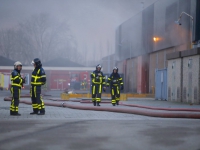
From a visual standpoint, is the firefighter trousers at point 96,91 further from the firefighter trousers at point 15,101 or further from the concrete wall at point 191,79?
the concrete wall at point 191,79

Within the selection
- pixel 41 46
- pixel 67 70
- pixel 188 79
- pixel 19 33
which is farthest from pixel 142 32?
pixel 41 46

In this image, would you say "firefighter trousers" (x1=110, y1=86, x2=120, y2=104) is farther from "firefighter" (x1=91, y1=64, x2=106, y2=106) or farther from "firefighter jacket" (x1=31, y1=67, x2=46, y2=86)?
"firefighter jacket" (x1=31, y1=67, x2=46, y2=86)

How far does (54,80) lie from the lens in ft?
158

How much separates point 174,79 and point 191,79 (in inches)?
81.4

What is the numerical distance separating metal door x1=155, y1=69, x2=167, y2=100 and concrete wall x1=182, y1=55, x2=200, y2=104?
3.05 meters

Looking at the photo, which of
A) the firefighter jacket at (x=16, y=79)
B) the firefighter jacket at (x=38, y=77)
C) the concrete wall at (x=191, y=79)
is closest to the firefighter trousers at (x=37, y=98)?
the firefighter jacket at (x=38, y=77)

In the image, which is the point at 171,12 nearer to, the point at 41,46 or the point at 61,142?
the point at 61,142

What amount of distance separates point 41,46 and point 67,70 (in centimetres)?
1136

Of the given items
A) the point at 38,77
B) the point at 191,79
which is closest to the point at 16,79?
the point at 38,77

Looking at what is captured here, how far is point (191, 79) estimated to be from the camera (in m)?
17.2

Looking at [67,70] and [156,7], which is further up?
[156,7]

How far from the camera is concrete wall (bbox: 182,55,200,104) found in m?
16.6

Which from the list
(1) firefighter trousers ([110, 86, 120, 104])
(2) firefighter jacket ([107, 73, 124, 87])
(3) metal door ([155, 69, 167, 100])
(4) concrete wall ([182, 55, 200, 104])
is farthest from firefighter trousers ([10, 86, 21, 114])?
(3) metal door ([155, 69, 167, 100])

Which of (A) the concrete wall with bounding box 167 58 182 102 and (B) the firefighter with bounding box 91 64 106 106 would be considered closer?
(B) the firefighter with bounding box 91 64 106 106
